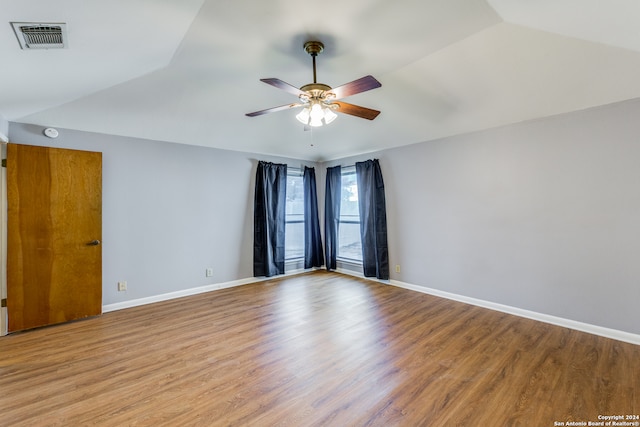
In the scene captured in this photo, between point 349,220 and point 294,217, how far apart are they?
1.09 metres

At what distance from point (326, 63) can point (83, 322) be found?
3902mm

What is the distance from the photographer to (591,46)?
226cm

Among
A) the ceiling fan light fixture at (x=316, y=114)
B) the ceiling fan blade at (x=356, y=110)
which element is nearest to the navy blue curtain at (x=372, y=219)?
the ceiling fan blade at (x=356, y=110)

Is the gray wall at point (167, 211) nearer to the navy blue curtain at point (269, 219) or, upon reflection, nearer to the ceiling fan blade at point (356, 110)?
the navy blue curtain at point (269, 219)

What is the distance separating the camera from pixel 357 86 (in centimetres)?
201

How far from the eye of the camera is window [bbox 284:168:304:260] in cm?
554

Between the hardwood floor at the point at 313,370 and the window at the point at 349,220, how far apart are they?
6.53ft

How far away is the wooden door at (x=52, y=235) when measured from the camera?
2969mm

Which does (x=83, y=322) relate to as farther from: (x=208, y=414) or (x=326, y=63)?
(x=326, y=63)

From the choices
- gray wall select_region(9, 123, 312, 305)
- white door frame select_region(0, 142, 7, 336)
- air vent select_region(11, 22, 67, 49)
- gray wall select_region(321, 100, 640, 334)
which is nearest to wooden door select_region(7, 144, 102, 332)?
white door frame select_region(0, 142, 7, 336)

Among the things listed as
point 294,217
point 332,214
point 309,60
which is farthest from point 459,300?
point 309,60

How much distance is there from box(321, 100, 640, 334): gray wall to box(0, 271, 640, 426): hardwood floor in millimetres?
410

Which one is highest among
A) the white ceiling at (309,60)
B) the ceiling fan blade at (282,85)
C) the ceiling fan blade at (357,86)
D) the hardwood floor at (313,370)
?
the white ceiling at (309,60)

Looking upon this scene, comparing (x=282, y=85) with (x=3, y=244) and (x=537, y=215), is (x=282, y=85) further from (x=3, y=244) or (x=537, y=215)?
(x=3, y=244)
